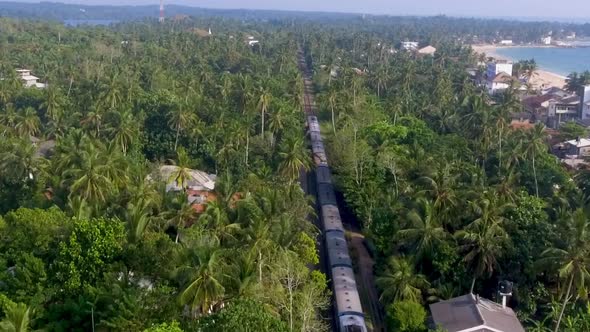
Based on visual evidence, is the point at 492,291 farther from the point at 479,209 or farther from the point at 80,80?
the point at 80,80

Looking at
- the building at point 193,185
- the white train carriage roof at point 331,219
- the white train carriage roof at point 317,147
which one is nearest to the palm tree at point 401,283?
the white train carriage roof at point 331,219

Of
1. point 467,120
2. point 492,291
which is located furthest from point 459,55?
point 492,291

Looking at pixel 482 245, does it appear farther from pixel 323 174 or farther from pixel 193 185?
pixel 323 174

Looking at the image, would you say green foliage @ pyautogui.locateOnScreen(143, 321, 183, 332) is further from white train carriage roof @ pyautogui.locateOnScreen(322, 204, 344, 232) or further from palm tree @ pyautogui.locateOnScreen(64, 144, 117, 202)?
white train carriage roof @ pyautogui.locateOnScreen(322, 204, 344, 232)

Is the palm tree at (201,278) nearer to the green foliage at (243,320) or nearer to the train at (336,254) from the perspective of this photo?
the green foliage at (243,320)

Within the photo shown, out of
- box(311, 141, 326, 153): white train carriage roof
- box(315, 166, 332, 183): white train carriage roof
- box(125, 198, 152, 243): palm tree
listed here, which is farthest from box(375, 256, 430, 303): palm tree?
box(311, 141, 326, 153): white train carriage roof
